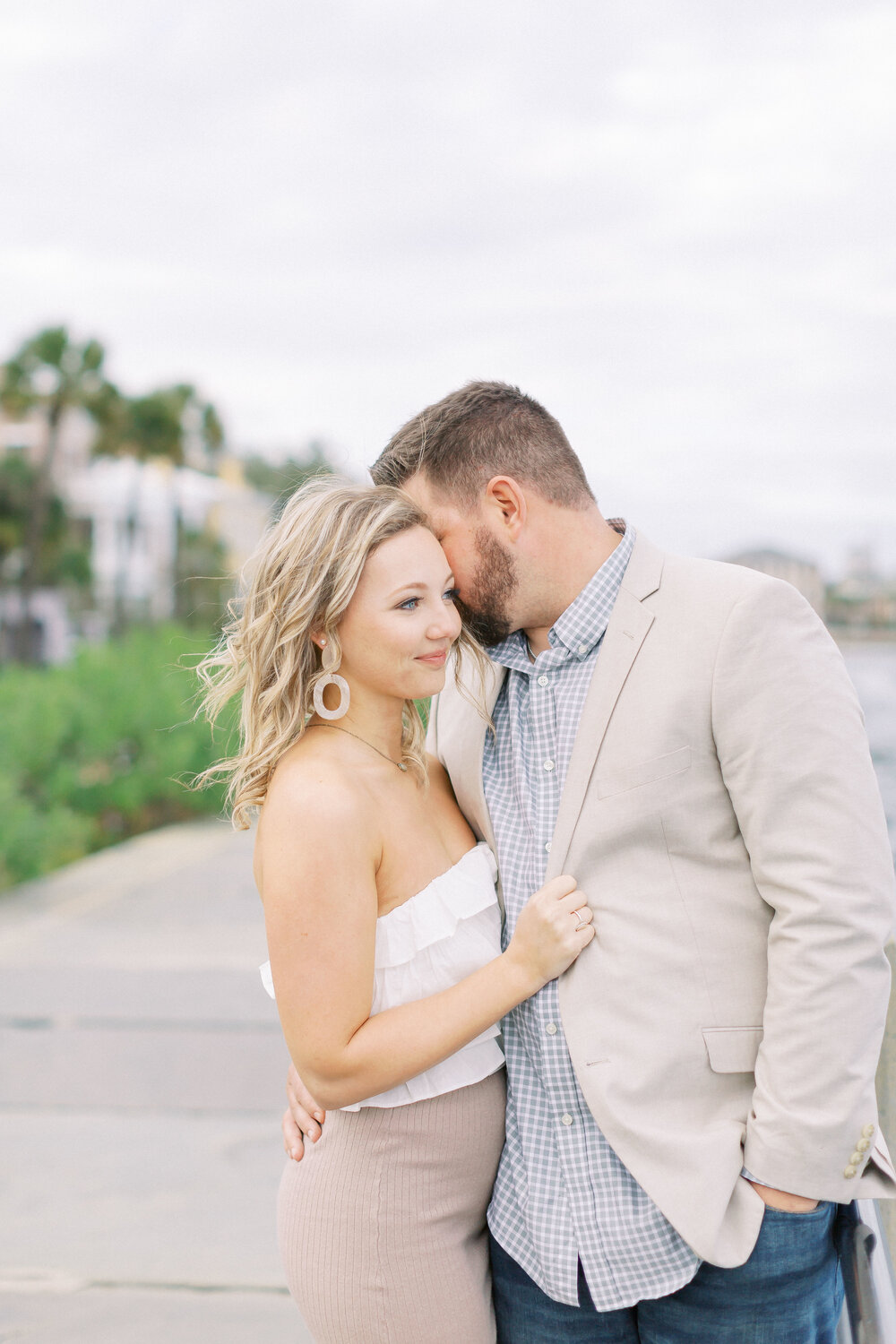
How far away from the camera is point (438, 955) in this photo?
1860 millimetres

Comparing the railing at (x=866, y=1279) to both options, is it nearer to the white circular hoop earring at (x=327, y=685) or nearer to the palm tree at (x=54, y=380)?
the white circular hoop earring at (x=327, y=685)

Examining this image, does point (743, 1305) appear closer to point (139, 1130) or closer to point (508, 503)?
point (508, 503)

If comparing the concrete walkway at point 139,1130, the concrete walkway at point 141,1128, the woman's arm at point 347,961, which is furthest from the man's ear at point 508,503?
the concrete walkway at point 139,1130

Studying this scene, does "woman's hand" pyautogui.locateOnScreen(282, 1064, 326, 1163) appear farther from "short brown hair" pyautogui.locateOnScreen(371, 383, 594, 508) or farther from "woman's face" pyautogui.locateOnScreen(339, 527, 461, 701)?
"short brown hair" pyautogui.locateOnScreen(371, 383, 594, 508)

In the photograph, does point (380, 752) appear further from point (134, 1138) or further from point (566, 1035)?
point (134, 1138)

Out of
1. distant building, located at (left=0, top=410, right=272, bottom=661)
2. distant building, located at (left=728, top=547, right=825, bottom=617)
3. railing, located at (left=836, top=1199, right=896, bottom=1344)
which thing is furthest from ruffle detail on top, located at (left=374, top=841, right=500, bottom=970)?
distant building, located at (left=0, top=410, right=272, bottom=661)

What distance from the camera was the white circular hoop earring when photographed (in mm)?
1946

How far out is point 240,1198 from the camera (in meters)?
3.59

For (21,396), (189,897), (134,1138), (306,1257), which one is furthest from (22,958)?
(21,396)

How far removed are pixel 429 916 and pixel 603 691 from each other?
446 mm

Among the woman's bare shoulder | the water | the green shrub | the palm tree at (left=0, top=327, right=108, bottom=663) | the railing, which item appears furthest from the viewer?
the palm tree at (left=0, top=327, right=108, bottom=663)

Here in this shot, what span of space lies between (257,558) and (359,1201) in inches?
40.7

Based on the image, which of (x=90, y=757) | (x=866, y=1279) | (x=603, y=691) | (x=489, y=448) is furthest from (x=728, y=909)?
(x=90, y=757)

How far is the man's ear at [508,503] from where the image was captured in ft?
6.46
